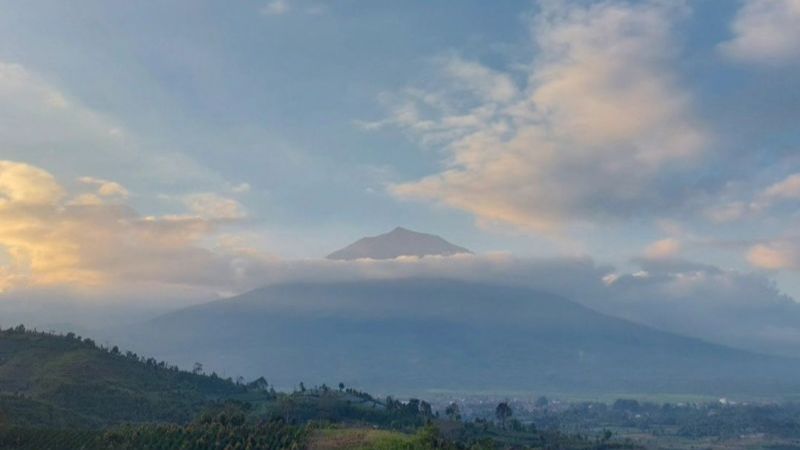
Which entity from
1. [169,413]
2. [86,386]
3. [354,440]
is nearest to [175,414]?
[169,413]

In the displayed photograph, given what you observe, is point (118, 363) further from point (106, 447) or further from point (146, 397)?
point (106, 447)

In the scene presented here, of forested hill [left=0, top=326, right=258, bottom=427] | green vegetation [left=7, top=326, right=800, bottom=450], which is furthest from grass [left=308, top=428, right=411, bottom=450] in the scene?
forested hill [left=0, top=326, right=258, bottom=427]

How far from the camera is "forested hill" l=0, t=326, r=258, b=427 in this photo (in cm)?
10994

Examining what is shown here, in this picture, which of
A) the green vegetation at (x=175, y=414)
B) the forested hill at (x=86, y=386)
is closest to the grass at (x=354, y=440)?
the green vegetation at (x=175, y=414)

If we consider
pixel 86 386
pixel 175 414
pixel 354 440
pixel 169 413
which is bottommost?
pixel 175 414

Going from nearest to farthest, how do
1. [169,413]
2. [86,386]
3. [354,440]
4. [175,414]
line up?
[354,440] < [169,413] < [175,414] < [86,386]

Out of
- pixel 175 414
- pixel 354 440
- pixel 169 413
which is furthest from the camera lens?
pixel 175 414

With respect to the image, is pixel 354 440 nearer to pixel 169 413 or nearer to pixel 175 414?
pixel 175 414

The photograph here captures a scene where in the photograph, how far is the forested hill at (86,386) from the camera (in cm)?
10994

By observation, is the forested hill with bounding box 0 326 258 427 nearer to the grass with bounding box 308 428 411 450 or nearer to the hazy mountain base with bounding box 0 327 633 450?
the hazy mountain base with bounding box 0 327 633 450

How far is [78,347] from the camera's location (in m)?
158

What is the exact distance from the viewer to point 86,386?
127 m

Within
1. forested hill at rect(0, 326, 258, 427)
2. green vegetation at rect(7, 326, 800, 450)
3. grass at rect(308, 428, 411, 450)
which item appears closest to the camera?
grass at rect(308, 428, 411, 450)

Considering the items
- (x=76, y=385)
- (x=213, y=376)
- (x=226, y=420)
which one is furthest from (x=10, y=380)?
(x=226, y=420)
